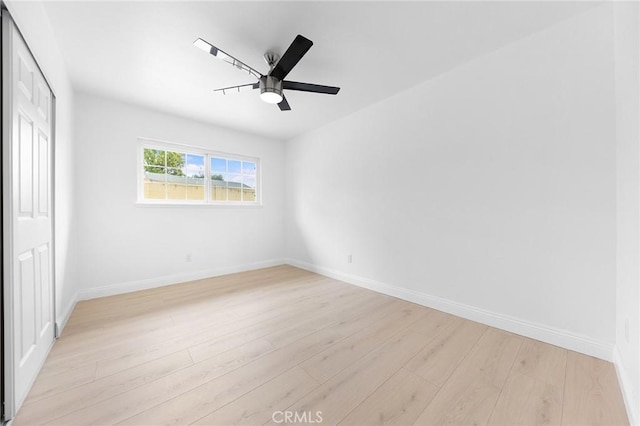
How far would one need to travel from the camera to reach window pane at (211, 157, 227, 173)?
12.7 ft

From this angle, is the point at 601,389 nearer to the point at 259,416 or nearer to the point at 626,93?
the point at 626,93

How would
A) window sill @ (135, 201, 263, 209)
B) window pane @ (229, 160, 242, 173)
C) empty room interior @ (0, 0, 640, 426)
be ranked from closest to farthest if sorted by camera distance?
empty room interior @ (0, 0, 640, 426) < window sill @ (135, 201, 263, 209) < window pane @ (229, 160, 242, 173)

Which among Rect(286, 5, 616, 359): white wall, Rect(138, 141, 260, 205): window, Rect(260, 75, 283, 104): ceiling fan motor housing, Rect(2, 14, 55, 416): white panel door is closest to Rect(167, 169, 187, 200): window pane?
Rect(138, 141, 260, 205): window

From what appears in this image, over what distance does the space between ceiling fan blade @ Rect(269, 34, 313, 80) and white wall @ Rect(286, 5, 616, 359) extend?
4.99 feet

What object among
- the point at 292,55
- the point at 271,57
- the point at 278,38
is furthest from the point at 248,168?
the point at 292,55

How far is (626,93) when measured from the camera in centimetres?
142

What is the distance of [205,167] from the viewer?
3789 millimetres

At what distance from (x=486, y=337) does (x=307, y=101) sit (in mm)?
3049

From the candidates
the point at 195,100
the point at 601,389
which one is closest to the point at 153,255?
the point at 195,100

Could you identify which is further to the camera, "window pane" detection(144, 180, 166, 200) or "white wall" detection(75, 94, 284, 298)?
"window pane" detection(144, 180, 166, 200)

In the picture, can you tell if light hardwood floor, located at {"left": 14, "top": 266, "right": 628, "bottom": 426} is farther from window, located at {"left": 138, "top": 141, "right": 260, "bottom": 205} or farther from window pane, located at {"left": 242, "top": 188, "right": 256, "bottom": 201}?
window pane, located at {"left": 242, "top": 188, "right": 256, "bottom": 201}

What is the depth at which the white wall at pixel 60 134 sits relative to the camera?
55.9 inches

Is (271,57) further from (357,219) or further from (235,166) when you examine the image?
(235,166)

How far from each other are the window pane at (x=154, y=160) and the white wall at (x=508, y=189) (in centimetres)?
281
